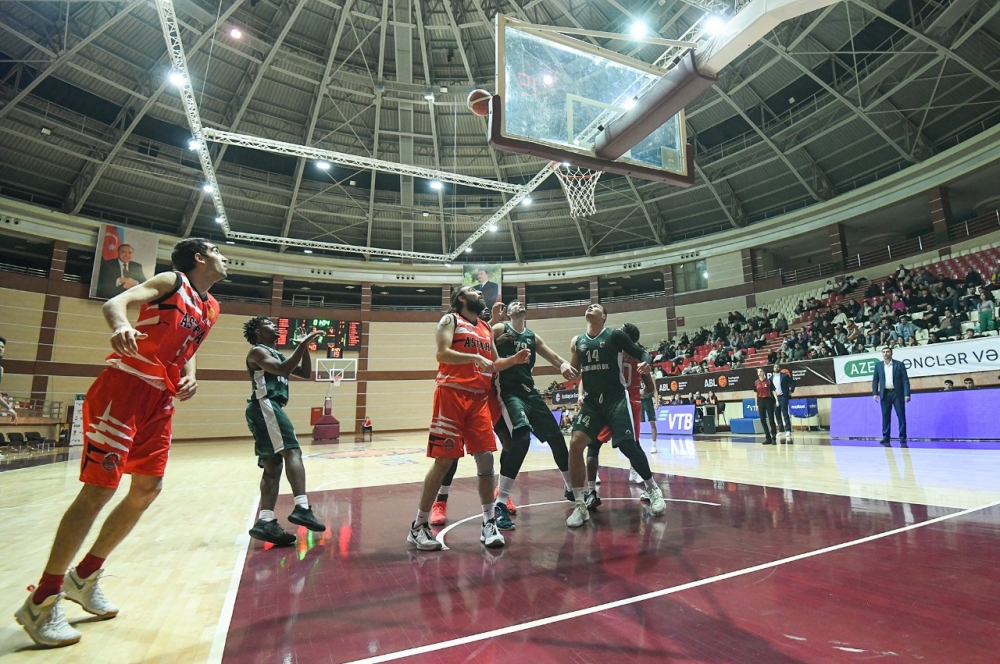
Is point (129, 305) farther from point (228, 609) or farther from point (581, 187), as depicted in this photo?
point (581, 187)

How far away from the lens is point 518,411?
14.8ft

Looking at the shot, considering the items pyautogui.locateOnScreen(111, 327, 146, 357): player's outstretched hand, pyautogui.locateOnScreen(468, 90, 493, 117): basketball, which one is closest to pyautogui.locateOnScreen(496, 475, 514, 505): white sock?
pyautogui.locateOnScreen(111, 327, 146, 357): player's outstretched hand

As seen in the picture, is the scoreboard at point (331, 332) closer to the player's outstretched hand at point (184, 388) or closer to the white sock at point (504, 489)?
the white sock at point (504, 489)

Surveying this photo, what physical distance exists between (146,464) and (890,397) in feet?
42.7

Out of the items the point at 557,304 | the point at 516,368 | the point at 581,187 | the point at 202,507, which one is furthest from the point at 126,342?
the point at 557,304

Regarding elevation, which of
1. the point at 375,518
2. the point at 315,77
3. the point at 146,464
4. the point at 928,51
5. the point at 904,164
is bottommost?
the point at 375,518

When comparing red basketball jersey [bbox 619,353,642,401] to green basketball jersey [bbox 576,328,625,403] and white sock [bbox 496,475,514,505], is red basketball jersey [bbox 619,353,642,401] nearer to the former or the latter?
green basketball jersey [bbox 576,328,625,403]

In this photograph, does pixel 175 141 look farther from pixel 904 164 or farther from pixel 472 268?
pixel 904 164

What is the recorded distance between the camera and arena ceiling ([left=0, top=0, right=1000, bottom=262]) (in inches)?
623

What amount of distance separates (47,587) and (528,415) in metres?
3.51

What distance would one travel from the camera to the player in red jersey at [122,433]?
2246mm

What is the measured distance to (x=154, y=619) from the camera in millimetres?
2455

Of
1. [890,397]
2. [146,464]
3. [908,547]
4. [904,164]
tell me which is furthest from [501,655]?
[904,164]

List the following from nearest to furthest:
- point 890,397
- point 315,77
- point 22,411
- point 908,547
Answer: point 908,547
point 890,397
point 22,411
point 315,77
